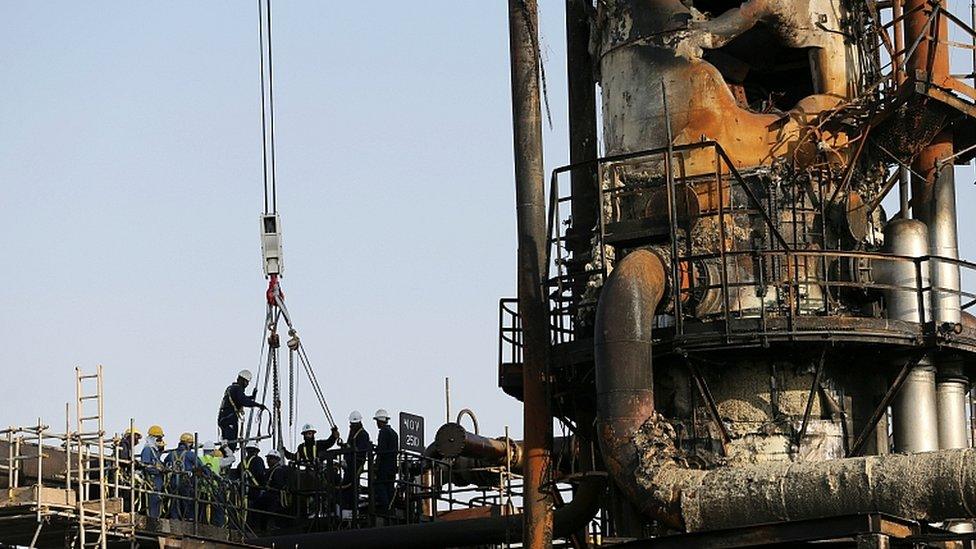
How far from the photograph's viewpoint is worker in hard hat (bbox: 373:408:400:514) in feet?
129

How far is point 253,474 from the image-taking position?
125ft

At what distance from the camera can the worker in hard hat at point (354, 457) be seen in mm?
38562

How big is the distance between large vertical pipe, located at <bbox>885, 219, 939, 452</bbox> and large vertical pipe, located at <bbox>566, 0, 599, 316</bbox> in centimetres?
593

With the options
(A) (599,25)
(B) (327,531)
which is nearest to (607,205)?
(A) (599,25)

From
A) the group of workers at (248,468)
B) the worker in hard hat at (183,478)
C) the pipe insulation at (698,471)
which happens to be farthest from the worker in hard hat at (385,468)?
the pipe insulation at (698,471)

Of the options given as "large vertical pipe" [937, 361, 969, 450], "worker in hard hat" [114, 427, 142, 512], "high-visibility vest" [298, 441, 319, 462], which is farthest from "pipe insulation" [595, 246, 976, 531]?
"high-visibility vest" [298, 441, 319, 462]

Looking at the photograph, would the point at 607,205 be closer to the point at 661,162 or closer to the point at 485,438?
the point at 661,162

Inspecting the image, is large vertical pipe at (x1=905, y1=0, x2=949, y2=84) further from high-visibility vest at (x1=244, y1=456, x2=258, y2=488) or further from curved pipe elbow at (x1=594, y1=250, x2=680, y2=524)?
high-visibility vest at (x1=244, y1=456, x2=258, y2=488)

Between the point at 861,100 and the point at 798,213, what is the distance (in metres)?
2.09

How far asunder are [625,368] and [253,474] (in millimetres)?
9536

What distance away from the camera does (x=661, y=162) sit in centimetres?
3431

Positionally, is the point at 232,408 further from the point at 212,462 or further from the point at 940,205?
the point at 940,205

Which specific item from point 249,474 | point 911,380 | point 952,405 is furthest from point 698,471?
point 249,474

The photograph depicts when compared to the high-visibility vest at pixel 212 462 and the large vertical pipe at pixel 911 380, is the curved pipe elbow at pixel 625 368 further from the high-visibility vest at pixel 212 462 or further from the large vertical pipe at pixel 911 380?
the high-visibility vest at pixel 212 462
